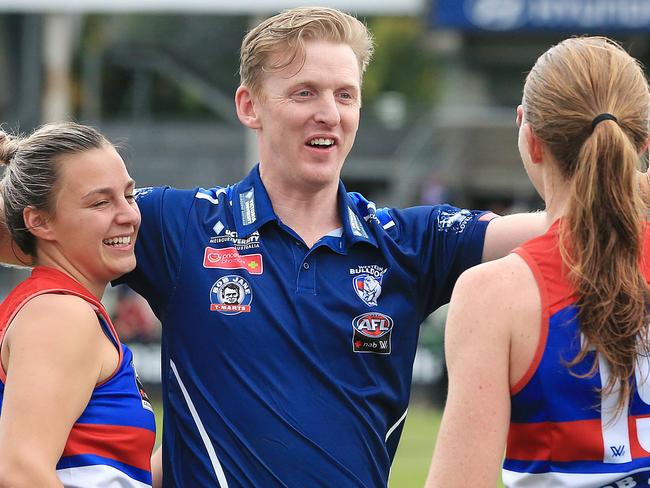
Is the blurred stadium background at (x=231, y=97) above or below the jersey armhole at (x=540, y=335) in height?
above

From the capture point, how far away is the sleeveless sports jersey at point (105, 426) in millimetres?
3029

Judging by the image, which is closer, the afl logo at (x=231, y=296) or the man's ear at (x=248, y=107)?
the afl logo at (x=231, y=296)

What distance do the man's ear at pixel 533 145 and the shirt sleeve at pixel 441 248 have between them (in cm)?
90

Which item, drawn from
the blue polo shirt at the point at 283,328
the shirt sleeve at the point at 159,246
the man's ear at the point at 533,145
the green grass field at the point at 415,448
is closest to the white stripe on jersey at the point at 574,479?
the man's ear at the point at 533,145

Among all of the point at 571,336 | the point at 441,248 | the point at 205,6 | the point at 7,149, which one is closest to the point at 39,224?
the point at 7,149

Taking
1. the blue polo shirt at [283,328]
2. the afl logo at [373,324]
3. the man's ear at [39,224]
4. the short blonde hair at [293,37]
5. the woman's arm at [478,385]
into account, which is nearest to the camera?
the woman's arm at [478,385]

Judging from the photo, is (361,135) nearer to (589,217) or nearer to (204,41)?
(204,41)

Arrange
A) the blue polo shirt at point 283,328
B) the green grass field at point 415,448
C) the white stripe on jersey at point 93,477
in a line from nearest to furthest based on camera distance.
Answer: the white stripe on jersey at point 93,477
the blue polo shirt at point 283,328
the green grass field at point 415,448

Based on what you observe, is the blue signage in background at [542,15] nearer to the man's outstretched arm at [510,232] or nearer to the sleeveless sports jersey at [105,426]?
the man's outstretched arm at [510,232]

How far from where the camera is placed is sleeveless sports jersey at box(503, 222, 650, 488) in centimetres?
252

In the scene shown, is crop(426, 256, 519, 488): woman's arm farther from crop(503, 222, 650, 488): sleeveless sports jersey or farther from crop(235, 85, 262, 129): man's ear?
crop(235, 85, 262, 129): man's ear

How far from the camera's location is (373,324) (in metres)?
3.49

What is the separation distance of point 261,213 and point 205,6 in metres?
18.3

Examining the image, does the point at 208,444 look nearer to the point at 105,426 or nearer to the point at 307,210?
the point at 105,426
